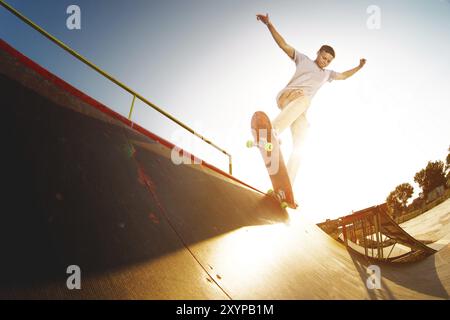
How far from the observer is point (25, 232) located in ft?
3.82

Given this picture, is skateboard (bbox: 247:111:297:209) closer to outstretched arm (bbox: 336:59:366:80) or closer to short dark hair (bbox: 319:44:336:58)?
short dark hair (bbox: 319:44:336:58)

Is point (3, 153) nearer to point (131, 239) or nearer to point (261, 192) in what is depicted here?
point (131, 239)

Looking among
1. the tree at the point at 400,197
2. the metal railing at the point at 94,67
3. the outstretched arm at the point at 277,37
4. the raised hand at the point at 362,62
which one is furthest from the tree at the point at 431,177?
the metal railing at the point at 94,67

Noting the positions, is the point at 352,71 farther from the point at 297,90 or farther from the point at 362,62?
the point at 297,90

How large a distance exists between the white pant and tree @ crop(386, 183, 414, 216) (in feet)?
231

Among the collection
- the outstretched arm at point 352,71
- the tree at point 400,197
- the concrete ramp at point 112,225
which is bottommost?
the concrete ramp at point 112,225

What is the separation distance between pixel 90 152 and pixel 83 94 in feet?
3.55

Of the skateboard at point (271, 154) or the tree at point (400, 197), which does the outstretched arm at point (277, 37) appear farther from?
the tree at point (400, 197)

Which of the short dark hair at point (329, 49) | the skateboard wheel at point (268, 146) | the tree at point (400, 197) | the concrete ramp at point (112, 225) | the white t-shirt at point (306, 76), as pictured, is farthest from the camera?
the tree at point (400, 197)

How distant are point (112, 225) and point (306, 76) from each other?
4.85 m

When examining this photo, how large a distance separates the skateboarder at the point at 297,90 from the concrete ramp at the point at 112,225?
2429mm

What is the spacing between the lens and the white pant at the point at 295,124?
4.69 metres

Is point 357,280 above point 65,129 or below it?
below
